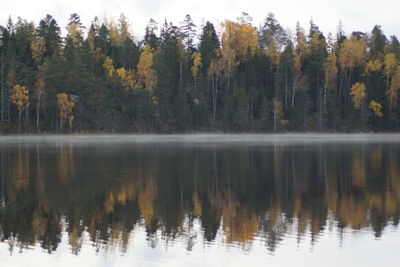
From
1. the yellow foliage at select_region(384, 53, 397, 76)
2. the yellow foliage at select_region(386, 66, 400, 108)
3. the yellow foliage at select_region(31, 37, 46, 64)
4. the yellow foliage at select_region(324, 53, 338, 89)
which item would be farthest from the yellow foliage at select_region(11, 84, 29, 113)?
the yellow foliage at select_region(384, 53, 397, 76)

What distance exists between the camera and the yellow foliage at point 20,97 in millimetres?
92688

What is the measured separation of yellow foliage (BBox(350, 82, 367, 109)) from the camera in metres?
114

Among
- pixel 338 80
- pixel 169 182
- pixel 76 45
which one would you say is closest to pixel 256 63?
pixel 338 80

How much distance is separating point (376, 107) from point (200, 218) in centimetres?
10234

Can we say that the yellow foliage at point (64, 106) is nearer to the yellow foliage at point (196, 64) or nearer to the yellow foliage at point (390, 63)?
the yellow foliage at point (196, 64)

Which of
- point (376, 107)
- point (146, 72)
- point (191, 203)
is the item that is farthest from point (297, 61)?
point (191, 203)

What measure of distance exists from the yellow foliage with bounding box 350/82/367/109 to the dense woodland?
0.28m

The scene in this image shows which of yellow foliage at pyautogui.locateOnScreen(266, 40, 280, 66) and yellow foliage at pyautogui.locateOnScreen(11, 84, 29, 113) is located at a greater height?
yellow foliage at pyautogui.locateOnScreen(266, 40, 280, 66)

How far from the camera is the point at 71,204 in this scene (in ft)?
68.4

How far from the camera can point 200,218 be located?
18.3 m

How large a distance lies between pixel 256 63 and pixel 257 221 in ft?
334

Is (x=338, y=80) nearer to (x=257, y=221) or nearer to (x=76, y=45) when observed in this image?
(x=76, y=45)

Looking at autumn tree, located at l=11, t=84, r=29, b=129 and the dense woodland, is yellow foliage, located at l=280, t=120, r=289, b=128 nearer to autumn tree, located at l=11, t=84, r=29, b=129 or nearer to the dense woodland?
the dense woodland

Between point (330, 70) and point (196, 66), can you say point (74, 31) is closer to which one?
point (196, 66)
